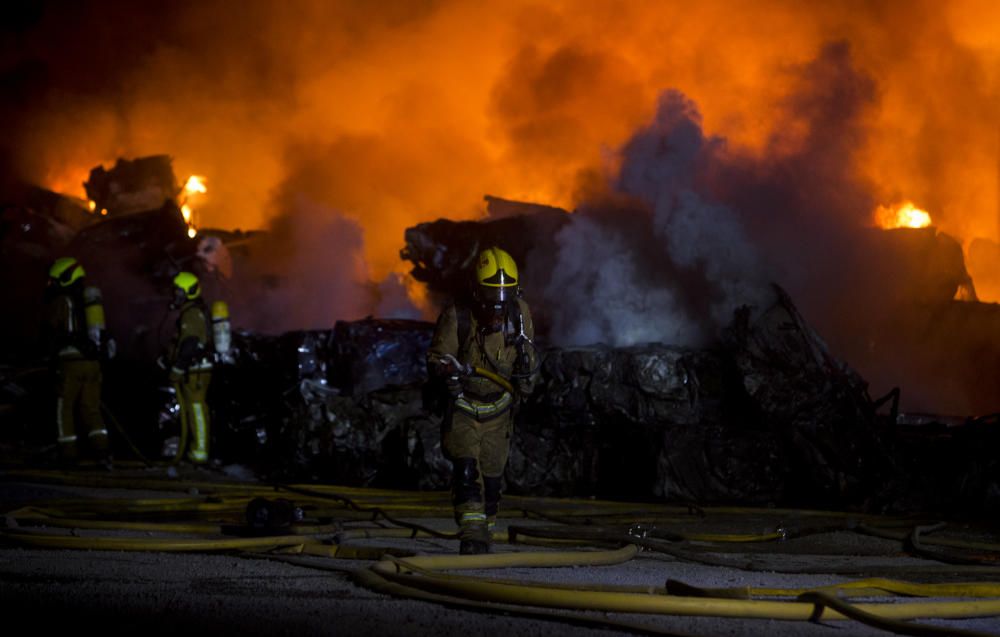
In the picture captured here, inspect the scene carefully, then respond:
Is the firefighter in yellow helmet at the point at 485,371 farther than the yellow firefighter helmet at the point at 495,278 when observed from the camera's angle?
No

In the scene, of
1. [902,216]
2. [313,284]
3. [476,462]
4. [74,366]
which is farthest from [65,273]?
[902,216]

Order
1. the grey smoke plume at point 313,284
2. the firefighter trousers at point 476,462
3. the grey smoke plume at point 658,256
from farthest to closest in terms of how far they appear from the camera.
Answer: the grey smoke plume at point 313,284
the grey smoke plume at point 658,256
the firefighter trousers at point 476,462

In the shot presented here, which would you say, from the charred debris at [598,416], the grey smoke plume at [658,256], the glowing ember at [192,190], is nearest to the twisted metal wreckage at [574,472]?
the charred debris at [598,416]

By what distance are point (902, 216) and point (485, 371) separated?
31.2ft

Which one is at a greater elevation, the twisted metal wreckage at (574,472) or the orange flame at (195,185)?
the orange flame at (195,185)

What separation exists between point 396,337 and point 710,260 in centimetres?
325

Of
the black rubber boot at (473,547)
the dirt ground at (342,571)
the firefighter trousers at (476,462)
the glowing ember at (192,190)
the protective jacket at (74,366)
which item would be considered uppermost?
the glowing ember at (192,190)

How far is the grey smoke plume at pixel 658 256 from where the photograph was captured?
963 cm

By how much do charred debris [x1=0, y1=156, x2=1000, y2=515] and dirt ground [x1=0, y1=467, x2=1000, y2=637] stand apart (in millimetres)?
684

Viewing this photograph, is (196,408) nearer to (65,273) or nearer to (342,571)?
(65,273)

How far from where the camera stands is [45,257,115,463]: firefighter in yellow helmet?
9.41 meters

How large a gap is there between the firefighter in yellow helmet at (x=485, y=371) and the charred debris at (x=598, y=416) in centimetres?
35

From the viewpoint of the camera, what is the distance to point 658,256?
32.9 feet

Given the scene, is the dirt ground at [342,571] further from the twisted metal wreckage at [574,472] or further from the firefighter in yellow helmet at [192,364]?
the firefighter in yellow helmet at [192,364]
